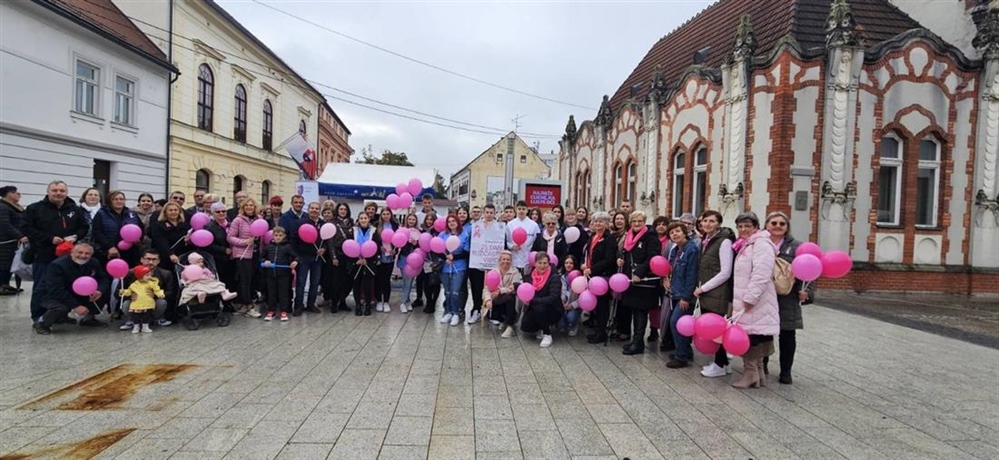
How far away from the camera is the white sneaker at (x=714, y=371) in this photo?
5676 millimetres

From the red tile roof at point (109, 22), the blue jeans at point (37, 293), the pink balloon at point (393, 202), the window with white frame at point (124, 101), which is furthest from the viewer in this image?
the window with white frame at point (124, 101)

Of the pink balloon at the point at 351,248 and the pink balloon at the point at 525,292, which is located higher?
the pink balloon at the point at 351,248

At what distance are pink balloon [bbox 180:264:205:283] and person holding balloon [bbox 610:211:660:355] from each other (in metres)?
5.61

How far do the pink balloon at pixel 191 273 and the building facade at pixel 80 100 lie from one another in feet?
37.7

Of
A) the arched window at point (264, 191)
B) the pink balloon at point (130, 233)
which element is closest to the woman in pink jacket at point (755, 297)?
the pink balloon at point (130, 233)

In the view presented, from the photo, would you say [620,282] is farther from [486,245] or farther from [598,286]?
[486,245]

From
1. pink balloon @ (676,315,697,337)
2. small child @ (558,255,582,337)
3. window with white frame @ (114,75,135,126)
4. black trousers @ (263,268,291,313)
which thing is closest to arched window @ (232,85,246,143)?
window with white frame @ (114,75,135,126)

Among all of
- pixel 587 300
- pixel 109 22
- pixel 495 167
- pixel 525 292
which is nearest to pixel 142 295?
pixel 525 292

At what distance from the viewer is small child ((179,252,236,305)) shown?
7.16 meters

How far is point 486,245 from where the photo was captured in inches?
313

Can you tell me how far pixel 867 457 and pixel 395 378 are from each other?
4012 millimetres

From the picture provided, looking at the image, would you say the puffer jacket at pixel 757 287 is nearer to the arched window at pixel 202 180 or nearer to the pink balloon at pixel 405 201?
the pink balloon at pixel 405 201

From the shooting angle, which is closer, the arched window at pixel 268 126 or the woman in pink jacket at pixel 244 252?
the woman in pink jacket at pixel 244 252

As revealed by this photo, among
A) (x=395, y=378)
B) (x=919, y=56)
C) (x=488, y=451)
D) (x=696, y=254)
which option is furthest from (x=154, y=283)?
(x=919, y=56)
